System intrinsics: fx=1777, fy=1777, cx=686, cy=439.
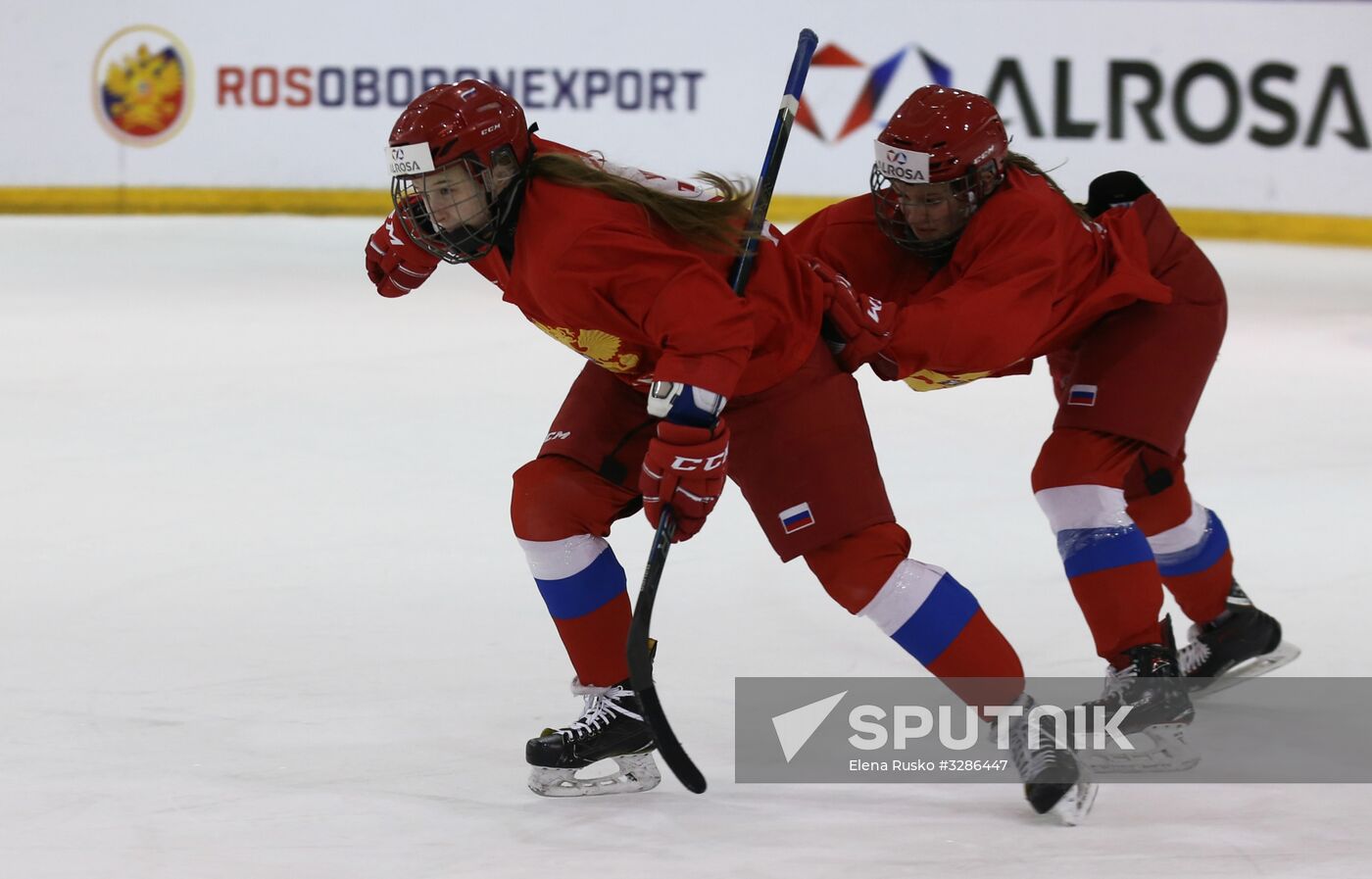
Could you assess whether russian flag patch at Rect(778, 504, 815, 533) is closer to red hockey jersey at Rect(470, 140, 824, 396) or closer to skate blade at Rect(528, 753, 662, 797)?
red hockey jersey at Rect(470, 140, 824, 396)

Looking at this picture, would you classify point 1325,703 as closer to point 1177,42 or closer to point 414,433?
point 414,433

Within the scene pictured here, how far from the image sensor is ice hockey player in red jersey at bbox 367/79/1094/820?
7.29 ft

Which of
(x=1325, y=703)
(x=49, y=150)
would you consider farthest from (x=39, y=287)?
(x=1325, y=703)

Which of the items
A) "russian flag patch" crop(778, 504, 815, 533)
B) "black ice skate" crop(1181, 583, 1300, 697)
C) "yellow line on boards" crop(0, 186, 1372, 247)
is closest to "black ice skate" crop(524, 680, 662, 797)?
"russian flag patch" crop(778, 504, 815, 533)

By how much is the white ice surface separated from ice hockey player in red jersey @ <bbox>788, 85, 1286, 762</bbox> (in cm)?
31

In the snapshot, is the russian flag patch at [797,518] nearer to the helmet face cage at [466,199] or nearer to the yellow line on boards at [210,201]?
the helmet face cage at [466,199]

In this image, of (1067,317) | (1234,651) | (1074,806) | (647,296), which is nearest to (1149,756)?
(1074,806)

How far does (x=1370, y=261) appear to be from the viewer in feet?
26.0

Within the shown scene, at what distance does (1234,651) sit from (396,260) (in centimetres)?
153

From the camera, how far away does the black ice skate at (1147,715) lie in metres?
2.59

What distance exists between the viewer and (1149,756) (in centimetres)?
259

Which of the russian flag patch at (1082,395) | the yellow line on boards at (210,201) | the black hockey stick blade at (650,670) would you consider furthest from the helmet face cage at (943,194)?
the yellow line on boards at (210,201)

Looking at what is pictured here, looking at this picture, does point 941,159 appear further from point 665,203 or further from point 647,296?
point 647,296

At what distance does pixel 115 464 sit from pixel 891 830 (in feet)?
8.60
